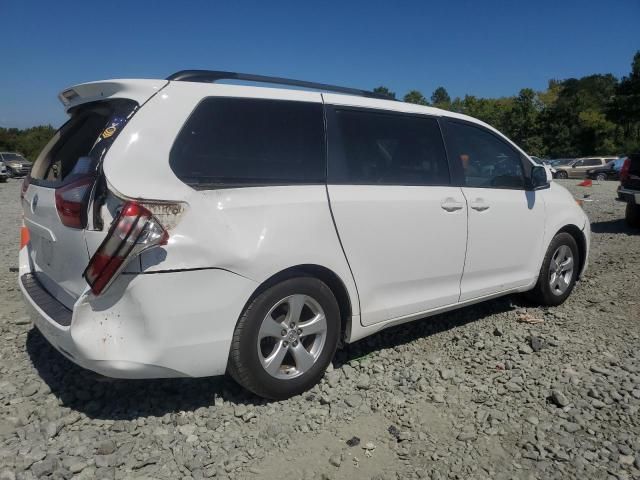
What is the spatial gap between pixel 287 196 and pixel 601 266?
511 cm

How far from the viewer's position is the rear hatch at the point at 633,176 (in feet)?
33.1

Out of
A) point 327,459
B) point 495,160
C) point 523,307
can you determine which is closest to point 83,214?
point 327,459

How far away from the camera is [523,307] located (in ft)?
15.8

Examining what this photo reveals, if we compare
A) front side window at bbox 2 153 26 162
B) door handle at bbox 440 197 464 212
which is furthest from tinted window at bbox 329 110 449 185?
front side window at bbox 2 153 26 162

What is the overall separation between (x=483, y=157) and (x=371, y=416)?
2289mm

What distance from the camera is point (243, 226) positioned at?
268 centimetres

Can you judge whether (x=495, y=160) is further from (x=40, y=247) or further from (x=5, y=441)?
(x=5, y=441)

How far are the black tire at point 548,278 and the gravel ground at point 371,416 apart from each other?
1.83 feet

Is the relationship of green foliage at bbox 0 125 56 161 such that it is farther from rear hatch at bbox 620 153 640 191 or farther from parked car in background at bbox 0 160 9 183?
rear hatch at bbox 620 153 640 191

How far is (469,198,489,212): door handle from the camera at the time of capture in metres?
3.85

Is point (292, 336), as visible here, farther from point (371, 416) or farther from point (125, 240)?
point (125, 240)

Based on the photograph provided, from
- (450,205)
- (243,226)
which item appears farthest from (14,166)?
(243,226)

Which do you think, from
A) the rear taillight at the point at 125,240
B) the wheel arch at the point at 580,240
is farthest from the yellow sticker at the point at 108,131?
the wheel arch at the point at 580,240

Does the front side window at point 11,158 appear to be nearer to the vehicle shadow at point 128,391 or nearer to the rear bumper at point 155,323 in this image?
the vehicle shadow at point 128,391
